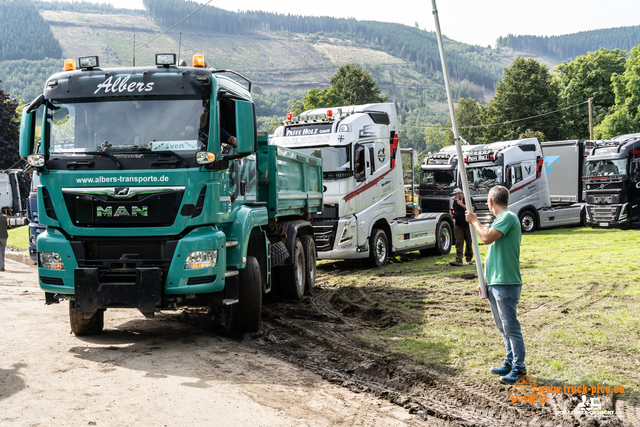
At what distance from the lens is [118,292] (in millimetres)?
6445

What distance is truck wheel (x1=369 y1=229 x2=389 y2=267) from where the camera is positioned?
48.4 ft

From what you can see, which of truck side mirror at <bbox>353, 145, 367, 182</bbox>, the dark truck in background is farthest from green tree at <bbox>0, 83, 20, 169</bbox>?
the dark truck in background

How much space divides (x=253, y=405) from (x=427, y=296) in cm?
629

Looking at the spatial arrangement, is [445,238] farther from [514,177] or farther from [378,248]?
[514,177]

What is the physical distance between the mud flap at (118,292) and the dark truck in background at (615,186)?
68.5 ft

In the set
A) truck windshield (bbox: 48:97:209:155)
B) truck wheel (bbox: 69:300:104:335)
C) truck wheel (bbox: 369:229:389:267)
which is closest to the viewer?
truck windshield (bbox: 48:97:209:155)

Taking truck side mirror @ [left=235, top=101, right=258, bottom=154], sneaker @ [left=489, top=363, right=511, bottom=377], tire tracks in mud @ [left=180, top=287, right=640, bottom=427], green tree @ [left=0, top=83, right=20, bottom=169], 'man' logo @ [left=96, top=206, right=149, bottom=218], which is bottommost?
tire tracks in mud @ [left=180, top=287, right=640, bottom=427]

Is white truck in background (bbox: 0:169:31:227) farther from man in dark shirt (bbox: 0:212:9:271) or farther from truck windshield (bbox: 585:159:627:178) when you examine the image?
truck windshield (bbox: 585:159:627:178)

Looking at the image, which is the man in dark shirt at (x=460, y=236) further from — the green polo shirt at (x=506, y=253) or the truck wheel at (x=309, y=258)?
the green polo shirt at (x=506, y=253)

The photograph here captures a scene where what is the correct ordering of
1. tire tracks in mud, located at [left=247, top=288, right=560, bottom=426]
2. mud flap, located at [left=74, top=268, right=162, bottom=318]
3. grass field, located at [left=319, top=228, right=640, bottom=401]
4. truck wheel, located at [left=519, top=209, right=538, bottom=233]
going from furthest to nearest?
truck wheel, located at [left=519, top=209, right=538, bottom=233] → mud flap, located at [left=74, top=268, right=162, bottom=318] → grass field, located at [left=319, top=228, right=640, bottom=401] → tire tracks in mud, located at [left=247, top=288, right=560, bottom=426]

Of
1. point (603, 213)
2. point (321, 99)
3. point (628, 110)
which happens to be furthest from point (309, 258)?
point (321, 99)

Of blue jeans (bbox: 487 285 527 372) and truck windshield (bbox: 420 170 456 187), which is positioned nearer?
blue jeans (bbox: 487 285 527 372)

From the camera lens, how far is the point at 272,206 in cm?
901

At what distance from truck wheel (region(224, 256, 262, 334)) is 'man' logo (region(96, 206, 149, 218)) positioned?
1.56 metres
